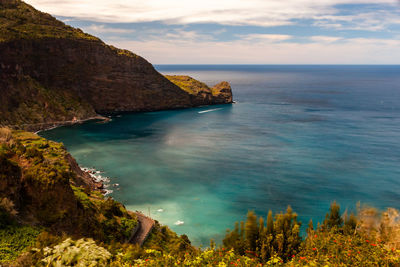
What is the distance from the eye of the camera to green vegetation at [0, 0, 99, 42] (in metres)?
112

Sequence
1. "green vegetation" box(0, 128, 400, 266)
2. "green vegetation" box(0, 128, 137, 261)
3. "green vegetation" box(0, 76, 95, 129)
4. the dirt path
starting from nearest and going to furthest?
"green vegetation" box(0, 128, 400, 266) < "green vegetation" box(0, 128, 137, 261) < the dirt path < "green vegetation" box(0, 76, 95, 129)

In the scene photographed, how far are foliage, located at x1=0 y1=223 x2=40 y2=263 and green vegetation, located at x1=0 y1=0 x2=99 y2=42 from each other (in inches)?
4301

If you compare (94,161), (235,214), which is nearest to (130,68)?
(94,161)

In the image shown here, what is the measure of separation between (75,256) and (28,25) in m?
134

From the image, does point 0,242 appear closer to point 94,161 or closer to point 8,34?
point 94,161

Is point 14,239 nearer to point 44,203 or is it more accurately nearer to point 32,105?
point 44,203

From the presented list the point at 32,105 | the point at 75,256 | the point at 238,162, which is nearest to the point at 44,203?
the point at 75,256

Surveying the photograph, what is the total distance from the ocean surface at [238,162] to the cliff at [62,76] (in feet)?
41.0

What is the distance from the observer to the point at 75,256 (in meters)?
14.2

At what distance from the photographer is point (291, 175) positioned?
64.0 meters

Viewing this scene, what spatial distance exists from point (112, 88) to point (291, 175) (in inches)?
3870

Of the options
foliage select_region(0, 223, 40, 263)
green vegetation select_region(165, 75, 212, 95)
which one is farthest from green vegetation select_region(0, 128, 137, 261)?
green vegetation select_region(165, 75, 212, 95)

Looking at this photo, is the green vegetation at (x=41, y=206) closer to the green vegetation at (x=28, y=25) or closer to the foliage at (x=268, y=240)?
the foliage at (x=268, y=240)

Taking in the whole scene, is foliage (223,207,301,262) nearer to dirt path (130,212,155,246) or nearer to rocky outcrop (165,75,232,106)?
dirt path (130,212,155,246)
